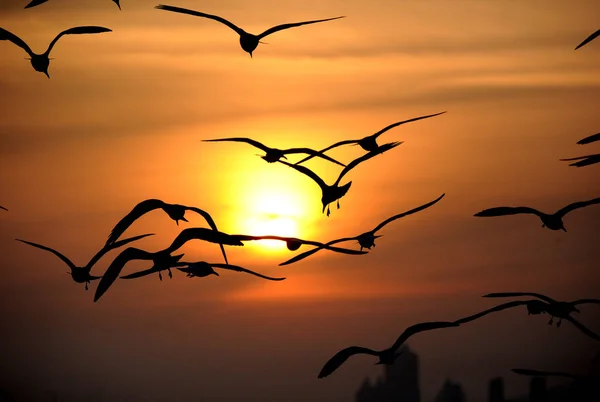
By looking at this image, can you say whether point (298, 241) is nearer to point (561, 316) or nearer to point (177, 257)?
point (177, 257)

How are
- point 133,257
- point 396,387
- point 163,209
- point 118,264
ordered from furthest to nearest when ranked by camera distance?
point 396,387 < point 133,257 < point 118,264 < point 163,209

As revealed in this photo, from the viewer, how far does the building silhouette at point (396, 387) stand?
16512 centimetres

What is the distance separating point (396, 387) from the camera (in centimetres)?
17112

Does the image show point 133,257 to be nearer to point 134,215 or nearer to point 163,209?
point 134,215

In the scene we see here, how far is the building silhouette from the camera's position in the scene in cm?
16512

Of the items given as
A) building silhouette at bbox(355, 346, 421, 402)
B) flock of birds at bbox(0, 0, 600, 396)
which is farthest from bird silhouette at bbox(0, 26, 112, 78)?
building silhouette at bbox(355, 346, 421, 402)

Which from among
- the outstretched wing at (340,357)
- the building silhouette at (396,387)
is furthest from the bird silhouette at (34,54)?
the building silhouette at (396,387)

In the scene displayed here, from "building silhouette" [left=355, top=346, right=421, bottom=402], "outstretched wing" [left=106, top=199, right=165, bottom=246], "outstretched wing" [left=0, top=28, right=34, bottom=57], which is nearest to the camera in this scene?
"outstretched wing" [left=106, top=199, right=165, bottom=246]

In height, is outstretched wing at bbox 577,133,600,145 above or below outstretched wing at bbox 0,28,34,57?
below

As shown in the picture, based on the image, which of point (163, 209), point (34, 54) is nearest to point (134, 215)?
point (163, 209)

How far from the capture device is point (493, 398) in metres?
91.5

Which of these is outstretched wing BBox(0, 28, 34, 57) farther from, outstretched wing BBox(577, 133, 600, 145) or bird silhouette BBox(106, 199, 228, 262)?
outstretched wing BBox(577, 133, 600, 145)

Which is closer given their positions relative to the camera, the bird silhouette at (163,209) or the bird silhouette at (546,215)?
the bird silhouette at (163,209)

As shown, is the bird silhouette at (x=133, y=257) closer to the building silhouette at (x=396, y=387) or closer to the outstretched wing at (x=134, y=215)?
the outstretched wing at (x=134, y=215)
